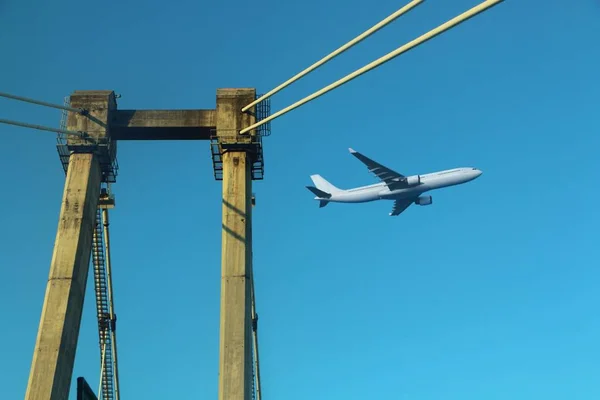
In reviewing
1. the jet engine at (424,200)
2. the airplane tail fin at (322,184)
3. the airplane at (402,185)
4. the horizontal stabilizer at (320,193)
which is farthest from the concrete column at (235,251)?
the airplane tail fin at (322,184)

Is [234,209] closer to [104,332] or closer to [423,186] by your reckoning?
[104,332]

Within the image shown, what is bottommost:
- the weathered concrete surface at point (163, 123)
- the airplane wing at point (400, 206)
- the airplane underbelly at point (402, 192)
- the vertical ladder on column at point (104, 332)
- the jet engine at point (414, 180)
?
the vertical ladder on column at point (104, 332)

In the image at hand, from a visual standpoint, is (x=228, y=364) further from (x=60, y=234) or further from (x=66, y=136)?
(x=66, y=136)

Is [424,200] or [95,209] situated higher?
[424,200]

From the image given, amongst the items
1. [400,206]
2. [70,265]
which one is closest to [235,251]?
[70,265]

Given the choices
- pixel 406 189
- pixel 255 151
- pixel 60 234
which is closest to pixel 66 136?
pixel 60 234

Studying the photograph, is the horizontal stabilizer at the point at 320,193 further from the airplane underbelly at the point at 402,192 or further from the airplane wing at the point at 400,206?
the airplane underbelly at the point at 402,192

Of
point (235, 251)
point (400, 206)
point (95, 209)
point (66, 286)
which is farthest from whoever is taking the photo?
point (400, 206)
